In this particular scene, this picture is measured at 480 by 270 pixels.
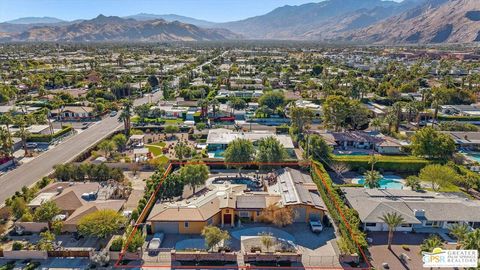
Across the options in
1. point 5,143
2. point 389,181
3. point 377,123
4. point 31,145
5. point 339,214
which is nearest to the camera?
point 339,214

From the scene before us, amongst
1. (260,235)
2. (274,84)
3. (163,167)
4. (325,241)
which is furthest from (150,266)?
(274,84)

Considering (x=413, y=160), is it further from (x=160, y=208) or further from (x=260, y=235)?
(x=160, y=208)

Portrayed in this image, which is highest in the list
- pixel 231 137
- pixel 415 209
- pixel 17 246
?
pixel 231 137

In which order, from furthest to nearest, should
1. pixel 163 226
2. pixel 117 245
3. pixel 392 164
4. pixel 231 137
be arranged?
pixel 231 137 → pixel 392 164 → pixel 163 226 → pixel 117 245

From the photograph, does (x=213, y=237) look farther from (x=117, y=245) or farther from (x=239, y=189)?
(x=239, y=189)

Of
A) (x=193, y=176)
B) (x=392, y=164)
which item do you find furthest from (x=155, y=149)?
(x=392, y=164)

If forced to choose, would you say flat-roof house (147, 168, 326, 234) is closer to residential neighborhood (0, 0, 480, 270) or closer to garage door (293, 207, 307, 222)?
garage door (293, 207, 307, 222)

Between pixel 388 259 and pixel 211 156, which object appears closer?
pixel 388 259
